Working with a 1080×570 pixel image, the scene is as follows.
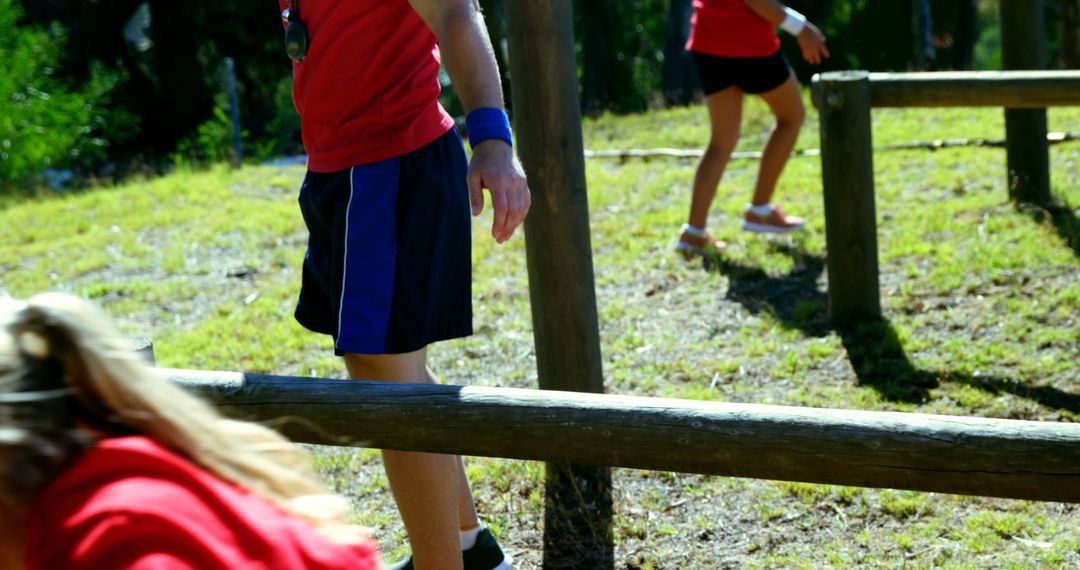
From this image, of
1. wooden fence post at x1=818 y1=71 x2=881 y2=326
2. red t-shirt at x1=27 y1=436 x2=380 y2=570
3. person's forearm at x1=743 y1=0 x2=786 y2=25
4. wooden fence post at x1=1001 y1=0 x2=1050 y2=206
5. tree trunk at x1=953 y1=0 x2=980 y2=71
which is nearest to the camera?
red t-shirt at x1=27 y1=436 x2=380 y2=570

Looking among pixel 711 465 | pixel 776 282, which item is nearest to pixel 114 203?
pixel 776 282

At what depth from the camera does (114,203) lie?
8789mm

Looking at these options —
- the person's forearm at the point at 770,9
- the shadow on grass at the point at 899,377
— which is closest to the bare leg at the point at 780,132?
the person's forearm at the point at 770,9

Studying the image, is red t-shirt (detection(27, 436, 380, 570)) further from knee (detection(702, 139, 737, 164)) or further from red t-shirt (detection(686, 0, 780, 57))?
knee (detection(702, 139, 737, 164))

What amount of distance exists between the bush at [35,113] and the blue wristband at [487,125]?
955 cm

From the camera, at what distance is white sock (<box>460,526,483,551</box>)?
2.97 metres

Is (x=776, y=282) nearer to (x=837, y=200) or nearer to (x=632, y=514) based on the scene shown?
(x=837, y=200)

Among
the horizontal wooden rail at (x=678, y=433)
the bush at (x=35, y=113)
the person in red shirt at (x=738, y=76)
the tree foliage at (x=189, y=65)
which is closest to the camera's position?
the horizontal wooden rail at (x=678, y=433)

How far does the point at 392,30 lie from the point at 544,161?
3.22 feet

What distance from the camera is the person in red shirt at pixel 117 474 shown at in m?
1.17

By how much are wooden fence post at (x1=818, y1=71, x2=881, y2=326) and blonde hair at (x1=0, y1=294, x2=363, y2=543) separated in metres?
3.55

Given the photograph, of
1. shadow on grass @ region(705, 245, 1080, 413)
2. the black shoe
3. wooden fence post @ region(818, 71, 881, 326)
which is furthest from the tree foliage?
the black shoe

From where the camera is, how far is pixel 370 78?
8.52 ft

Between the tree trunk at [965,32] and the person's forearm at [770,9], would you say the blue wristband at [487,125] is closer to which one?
the person's forearm at [770,9]
